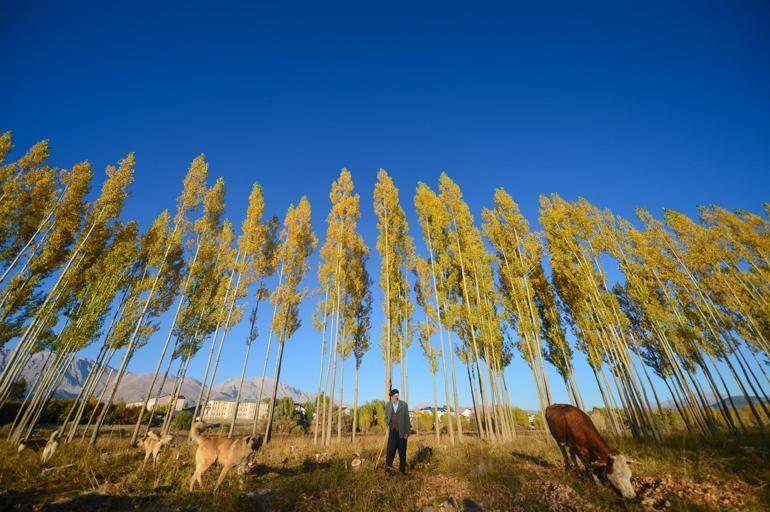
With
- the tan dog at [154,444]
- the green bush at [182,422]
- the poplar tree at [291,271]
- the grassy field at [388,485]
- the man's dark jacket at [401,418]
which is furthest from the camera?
the green bush at [182,422]

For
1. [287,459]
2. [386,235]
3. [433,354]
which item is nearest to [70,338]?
[287,459]

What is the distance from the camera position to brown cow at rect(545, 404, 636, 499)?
4.79 m

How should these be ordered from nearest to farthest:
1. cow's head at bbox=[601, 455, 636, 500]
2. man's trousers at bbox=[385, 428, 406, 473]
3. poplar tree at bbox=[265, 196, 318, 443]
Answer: cow's head at bbox=[601, 455, 636, 500]
man's trousers at bbox=[385, 428, 406, 473]
poplar tree at bbox=[265, 196, 318, 443]

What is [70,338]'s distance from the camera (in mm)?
12688

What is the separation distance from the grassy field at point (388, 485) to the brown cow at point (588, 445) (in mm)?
233

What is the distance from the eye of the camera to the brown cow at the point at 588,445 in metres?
4.79

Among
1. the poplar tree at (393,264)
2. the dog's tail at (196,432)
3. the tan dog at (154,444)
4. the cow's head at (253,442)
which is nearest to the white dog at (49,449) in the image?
the tan dog at (154,444)

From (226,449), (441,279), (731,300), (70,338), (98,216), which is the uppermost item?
(98,216)

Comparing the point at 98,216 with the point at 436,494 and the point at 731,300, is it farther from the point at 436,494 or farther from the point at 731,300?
the point at 731,300

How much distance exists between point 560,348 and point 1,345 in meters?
29.5

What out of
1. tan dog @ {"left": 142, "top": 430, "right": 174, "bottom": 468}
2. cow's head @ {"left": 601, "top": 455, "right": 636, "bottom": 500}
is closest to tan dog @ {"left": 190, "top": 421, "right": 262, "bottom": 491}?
tan dog @ {"left": 142, "top": 430, "right": 174, "bottom": 468}

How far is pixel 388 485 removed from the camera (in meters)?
5.68

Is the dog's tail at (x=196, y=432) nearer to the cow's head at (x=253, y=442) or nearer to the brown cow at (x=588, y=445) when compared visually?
the cow's head at (x=253, y=442)

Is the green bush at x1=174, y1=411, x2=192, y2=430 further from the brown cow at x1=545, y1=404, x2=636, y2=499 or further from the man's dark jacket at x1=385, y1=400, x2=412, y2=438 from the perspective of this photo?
the brown cow at x1=545, y1=404, x2=636, y2=499
